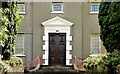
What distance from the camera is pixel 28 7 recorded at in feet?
32.8

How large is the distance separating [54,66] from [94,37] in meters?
3.41

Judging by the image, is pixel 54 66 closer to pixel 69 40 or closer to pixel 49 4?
pixel 69 40

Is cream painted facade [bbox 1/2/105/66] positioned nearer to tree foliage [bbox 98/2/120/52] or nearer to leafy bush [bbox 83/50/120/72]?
tree foliage [bbox 98/2/120/52]

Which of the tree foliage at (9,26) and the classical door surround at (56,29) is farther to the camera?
the classical door surround at (56,29)

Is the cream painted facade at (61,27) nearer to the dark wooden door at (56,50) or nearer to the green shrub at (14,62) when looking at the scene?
the dark wooden door at (56,50)

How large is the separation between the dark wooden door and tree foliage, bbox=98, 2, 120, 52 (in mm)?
3898

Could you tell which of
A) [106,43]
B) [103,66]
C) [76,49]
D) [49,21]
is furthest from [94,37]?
[103,66]

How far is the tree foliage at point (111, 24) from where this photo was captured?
18.4 ft

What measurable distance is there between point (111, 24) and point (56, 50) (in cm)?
487

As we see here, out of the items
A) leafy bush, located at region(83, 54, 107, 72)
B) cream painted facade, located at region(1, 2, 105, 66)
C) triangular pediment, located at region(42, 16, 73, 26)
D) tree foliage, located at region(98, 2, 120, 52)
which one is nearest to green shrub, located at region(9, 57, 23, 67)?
leafy bush, located at region(83, 54, 107, 72)

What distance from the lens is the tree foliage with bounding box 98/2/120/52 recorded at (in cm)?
560

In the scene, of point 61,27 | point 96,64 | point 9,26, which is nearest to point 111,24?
point 96,64

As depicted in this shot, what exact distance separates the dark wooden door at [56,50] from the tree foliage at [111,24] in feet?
12.8

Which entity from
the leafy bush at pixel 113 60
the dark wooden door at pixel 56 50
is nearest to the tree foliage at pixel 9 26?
the leafy bush at pixel 113 60
